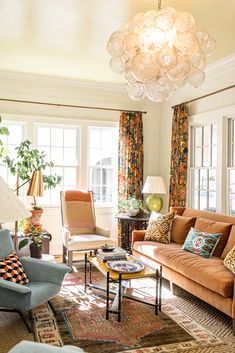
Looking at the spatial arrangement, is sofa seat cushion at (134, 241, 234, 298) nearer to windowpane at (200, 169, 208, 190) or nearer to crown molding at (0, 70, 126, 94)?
windowpane at (200, 169, 208, 190)

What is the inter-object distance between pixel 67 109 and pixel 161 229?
2699 millimetres

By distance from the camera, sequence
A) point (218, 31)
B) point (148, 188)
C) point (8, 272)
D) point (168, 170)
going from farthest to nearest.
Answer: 1. point (168, 170)
2. point (148, 188)
3. point (218, 31)
4. point (8, 272)

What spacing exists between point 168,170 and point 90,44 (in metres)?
2.75

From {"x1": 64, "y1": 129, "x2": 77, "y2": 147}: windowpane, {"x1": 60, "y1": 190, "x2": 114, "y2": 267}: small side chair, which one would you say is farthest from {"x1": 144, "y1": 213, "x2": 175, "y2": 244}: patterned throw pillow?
{"x1": 64, "y1": 129, "x2": 77, "y2": 147}: windowpane

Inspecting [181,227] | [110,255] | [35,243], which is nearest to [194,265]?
[110,255]

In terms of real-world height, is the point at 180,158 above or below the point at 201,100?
below

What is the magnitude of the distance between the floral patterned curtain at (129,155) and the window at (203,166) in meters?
1.03

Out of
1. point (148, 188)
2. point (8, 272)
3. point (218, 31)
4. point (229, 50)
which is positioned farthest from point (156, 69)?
point (148, 188)

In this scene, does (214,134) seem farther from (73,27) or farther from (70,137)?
(73,27)

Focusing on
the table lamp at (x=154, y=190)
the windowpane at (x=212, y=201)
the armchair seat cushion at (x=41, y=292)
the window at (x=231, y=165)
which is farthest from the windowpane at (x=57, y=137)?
the armchair seat cushion at (x=41, y=292)

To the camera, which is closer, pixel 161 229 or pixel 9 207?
pixel 9 207

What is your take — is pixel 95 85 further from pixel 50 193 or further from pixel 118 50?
pixel 118 50

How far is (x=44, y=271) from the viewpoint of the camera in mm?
3301

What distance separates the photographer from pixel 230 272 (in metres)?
3.18
